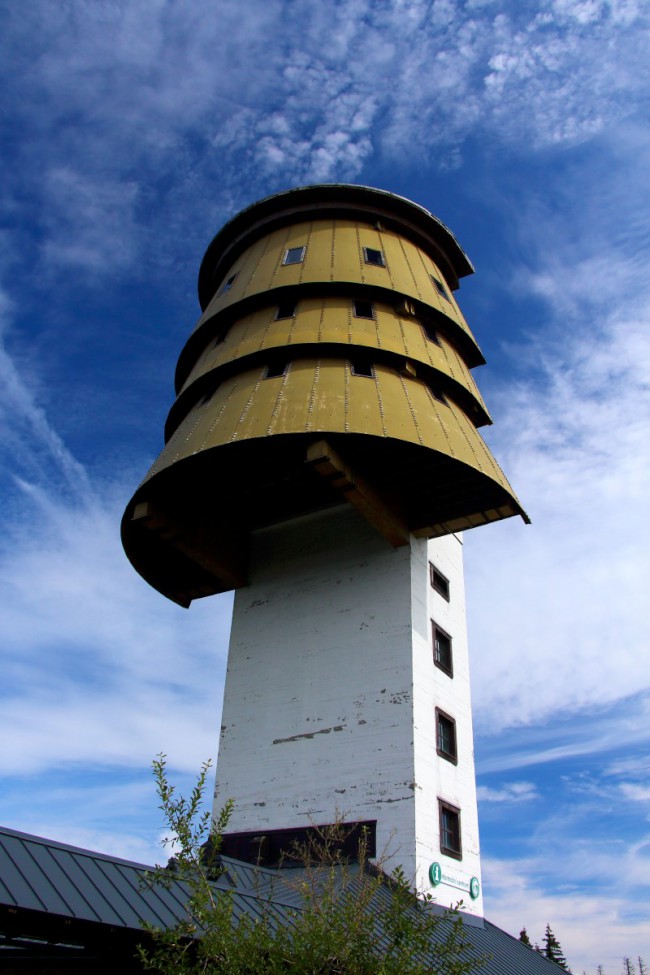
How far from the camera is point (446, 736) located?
16.5 metres

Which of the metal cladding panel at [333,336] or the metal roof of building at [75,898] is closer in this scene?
the metal roof of building at [75,898]

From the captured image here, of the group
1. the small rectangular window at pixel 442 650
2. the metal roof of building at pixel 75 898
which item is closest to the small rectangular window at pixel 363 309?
the small rectangular window at pixel 442 650

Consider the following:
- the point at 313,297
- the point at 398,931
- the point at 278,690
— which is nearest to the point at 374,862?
the point at 278,690

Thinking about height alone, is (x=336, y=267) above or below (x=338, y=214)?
below

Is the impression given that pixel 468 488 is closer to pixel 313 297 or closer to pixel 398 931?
pixel 313 297

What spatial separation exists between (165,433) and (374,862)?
10.7m

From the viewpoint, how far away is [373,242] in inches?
795

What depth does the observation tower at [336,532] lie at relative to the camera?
15.1 metres

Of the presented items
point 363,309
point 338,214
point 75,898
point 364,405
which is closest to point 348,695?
point 364,405

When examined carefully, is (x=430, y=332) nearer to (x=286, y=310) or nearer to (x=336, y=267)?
(x=336, y=267)

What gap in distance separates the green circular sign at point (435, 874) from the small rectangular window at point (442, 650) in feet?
12.8

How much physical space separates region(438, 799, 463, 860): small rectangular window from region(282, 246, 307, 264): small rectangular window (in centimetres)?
1215

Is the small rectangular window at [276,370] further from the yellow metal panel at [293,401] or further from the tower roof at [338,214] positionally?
the tower roof at [338,214]

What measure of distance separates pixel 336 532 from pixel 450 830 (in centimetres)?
640
